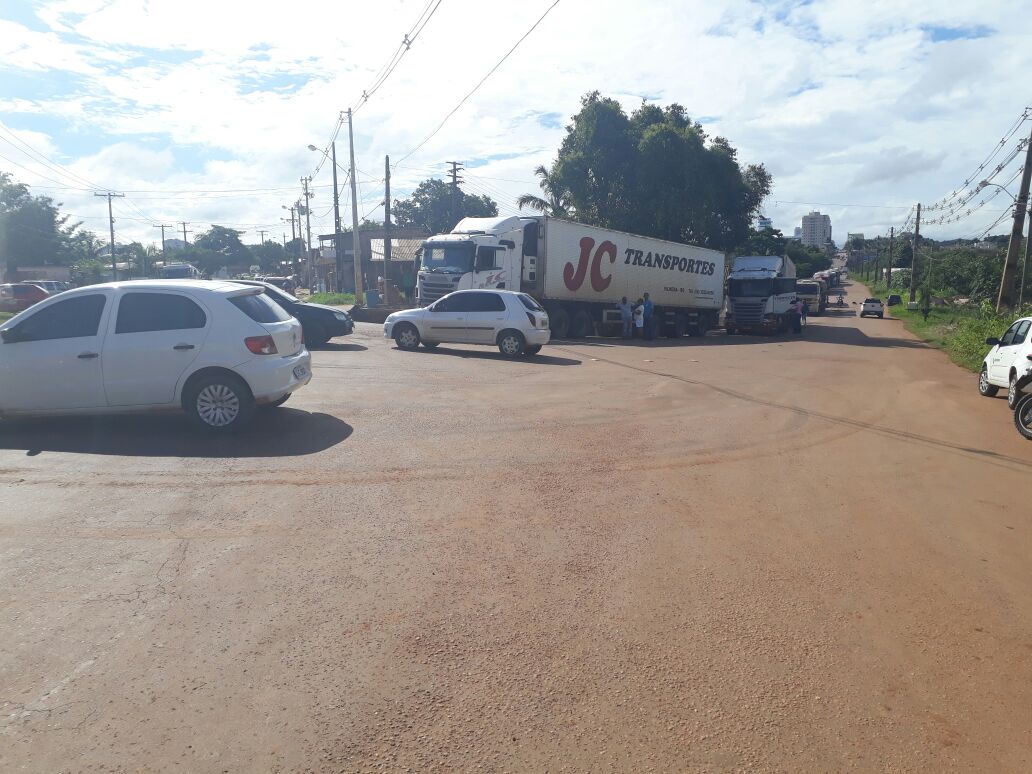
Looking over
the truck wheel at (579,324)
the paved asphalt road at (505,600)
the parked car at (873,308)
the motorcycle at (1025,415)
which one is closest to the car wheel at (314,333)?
the truck wheel at (579,324)

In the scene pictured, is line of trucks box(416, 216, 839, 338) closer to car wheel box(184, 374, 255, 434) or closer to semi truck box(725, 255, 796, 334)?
semi truck box(725, 255, 796, 334)

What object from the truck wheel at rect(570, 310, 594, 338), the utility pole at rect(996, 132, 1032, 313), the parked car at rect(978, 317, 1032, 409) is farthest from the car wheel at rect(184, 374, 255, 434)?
the utility pole at rect(996, 132, 1032, 313)

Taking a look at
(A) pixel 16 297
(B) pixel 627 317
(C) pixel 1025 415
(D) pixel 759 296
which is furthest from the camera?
(D) pixel 759 296

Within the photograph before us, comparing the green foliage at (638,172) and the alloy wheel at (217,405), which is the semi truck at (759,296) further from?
the alloy wheel at (217,405)

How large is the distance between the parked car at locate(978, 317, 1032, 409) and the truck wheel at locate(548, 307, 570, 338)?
14448 millimetres

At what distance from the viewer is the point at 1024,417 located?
400 inches

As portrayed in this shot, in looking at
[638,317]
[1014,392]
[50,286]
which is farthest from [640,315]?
[50,286]

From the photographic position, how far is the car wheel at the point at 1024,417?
32.9ft

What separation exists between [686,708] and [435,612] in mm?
1537

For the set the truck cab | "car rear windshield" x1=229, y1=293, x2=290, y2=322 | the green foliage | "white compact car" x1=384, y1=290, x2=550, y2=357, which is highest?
the green foliage

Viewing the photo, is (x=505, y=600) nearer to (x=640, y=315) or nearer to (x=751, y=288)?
(x=640, y=315)

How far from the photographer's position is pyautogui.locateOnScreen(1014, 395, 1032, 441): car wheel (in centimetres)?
1002

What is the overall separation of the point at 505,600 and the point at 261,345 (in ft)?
16.9

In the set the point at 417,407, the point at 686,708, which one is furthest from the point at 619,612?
the point at 417,407
